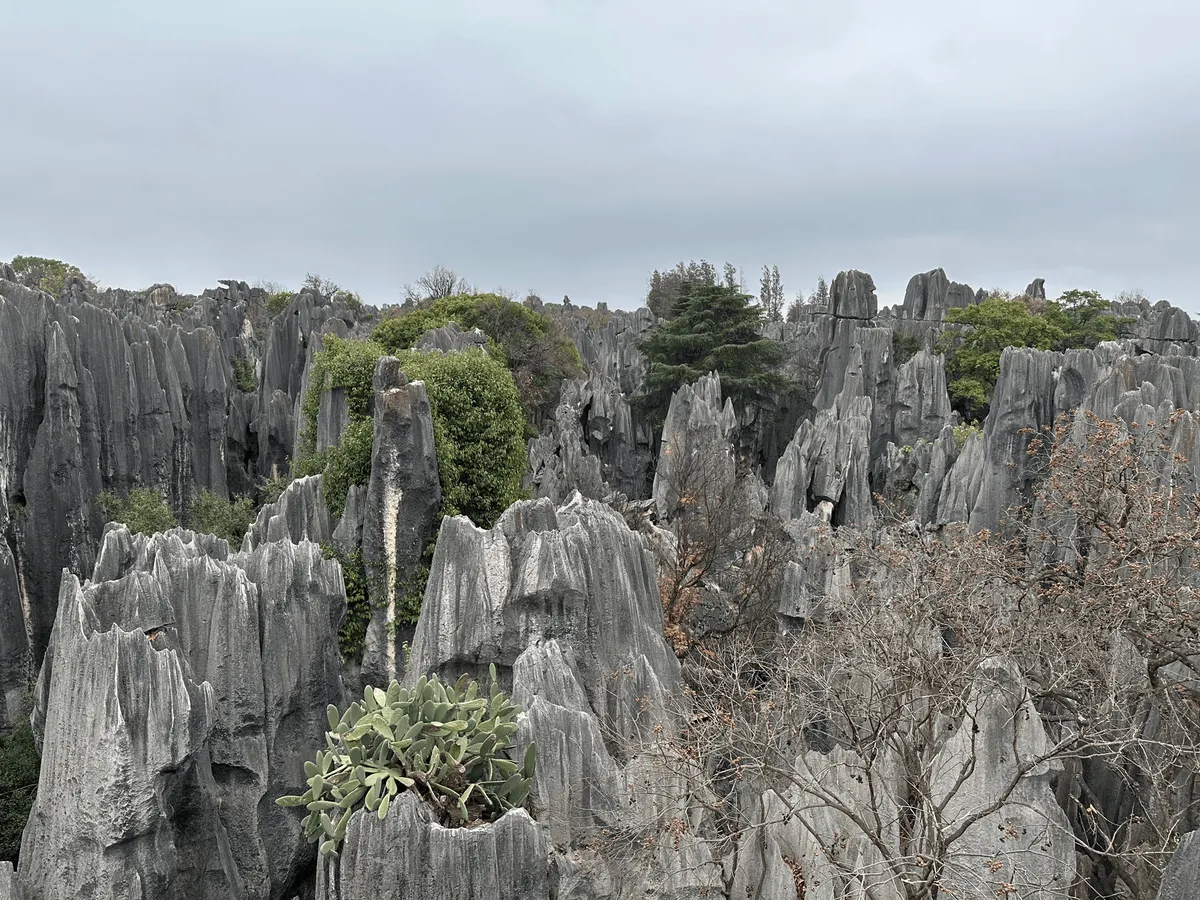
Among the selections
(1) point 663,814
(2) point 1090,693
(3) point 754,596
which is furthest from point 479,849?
(3) point 754,596

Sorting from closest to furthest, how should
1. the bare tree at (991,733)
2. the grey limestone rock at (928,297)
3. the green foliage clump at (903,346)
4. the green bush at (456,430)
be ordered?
the bare tree at (991,733) < the green bush at (456,430) < the green foliage clump at (903,346) < the grey limestone rock at (928,297)

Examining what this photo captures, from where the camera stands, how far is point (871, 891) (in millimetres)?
9148

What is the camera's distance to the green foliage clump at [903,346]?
144ft

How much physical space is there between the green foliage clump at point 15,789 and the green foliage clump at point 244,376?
100ft

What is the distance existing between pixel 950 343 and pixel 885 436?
830 centimetres

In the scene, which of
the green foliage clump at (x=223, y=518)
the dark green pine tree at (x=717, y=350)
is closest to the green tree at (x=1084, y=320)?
the dark green pine tree at (x=717, y=350)

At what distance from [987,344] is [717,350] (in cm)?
1394

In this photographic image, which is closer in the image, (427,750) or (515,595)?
(427,750)

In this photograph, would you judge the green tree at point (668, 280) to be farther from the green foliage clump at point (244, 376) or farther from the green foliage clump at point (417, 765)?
the green foliage clump at point (417, 765)

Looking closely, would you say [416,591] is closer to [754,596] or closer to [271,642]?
[271,642]

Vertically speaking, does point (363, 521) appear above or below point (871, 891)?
above

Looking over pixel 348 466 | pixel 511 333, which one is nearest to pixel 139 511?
pixel 348 466

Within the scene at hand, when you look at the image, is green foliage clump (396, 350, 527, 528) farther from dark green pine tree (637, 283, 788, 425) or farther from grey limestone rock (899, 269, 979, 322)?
grey limestone rock (899, 269, 979, 322)

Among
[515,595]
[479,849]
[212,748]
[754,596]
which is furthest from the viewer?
[754,596]
